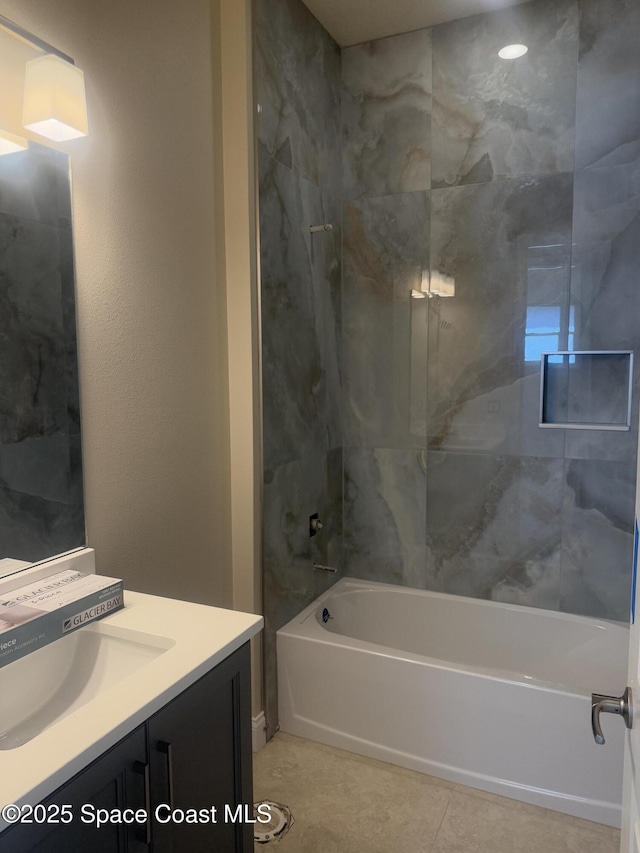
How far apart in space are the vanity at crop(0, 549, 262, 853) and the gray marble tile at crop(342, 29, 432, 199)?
211cm

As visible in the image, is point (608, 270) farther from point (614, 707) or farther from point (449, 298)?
point (614, 707)

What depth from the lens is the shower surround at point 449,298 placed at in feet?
7.79

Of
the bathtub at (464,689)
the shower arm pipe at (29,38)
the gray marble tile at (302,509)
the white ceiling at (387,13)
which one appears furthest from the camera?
the white ceiling at (387,13)

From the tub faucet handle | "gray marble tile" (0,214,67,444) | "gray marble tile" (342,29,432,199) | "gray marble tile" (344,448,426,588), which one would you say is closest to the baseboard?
"gray marble tile" (344,448,426,588)

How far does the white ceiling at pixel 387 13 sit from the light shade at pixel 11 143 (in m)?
1.62

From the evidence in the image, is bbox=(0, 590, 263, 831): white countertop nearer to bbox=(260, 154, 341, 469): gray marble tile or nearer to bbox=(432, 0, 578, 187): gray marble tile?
bbox=(260, 154, 341, 469): gray marble tile

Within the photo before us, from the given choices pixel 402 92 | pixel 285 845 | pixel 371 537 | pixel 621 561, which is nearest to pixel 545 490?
pixel 621 561

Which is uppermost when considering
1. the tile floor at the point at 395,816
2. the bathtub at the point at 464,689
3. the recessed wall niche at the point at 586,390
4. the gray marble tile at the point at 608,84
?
the gray marble tile at the point at 608,84

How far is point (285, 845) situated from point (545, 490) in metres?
1.65

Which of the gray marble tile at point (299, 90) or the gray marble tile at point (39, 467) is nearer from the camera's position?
the gray marble tile at point (39, 467)

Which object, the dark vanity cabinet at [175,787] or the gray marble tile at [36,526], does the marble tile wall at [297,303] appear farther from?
the dark vanity cabinet at [175,787]

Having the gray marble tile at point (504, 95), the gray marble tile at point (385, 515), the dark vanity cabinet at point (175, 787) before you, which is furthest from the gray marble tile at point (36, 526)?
the gray marble tile at point (504, 95)

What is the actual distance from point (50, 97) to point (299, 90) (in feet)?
4.46

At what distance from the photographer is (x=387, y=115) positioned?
2.75 m
